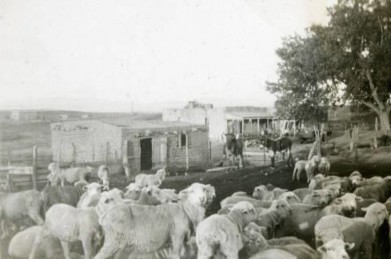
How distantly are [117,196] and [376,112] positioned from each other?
6.04 ft

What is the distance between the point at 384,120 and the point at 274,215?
1029 mm

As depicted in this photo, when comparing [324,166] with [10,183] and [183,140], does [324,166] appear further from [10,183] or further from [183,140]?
[10,183]

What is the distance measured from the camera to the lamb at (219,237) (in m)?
2.75

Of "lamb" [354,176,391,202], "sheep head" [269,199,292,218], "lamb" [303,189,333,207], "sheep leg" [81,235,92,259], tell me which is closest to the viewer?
"sheep leg" [81,235,92,259]

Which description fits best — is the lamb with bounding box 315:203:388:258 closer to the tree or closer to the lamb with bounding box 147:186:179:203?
the tree

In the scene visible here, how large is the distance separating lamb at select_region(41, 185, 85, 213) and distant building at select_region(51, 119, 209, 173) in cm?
17

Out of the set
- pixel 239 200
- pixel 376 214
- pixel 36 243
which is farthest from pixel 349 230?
pixel 36 243

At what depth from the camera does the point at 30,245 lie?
2844mm

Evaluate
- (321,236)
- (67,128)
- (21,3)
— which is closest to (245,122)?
(321,236)

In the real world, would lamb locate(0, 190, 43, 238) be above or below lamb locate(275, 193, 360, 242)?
above

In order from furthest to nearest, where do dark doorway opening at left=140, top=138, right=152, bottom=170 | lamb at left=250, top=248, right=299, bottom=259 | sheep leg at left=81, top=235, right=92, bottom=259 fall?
dark doorway opening at left=140, top=138, right=152, bottom=170 → sheep leg at left=81, top=235, right=92, bottom=259 → lamb at left=250, top=248, right=299, bottom=259

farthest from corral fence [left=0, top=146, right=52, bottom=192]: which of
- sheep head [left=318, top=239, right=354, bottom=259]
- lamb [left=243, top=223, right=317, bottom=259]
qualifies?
sheep head [left=318, top=239, right=354, bottom=259]

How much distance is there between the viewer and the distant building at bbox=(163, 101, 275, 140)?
3029 mm

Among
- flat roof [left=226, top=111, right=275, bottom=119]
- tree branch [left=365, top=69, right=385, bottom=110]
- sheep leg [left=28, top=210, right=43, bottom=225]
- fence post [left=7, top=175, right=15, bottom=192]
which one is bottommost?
sheep leg [left=28, top=210, right=43, bottom=225]
